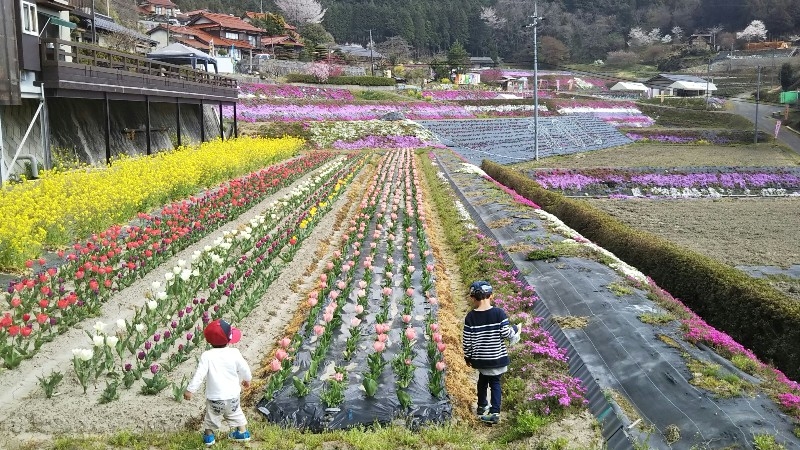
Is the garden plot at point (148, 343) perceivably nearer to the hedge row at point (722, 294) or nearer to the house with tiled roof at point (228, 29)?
the hedge row at point (722, 294)

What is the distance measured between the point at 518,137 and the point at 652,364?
3752 centimetres

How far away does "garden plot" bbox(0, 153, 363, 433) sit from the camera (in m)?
6.20

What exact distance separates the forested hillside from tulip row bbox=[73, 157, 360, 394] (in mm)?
93609

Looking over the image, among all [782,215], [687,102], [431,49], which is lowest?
[782,215]

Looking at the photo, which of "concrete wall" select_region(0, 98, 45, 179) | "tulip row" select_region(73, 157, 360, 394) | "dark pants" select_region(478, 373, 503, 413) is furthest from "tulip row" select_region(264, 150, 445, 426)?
"concrete wall" select_region(0, 98, 45, 179)

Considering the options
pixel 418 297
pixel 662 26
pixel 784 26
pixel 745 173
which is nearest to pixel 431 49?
pixel 662 26

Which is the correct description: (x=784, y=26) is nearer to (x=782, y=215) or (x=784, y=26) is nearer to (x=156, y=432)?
(x=782, y=215)

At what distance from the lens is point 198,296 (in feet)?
31.4

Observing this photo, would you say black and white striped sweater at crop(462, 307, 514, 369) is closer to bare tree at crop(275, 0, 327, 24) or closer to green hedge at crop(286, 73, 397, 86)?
green hedge at crop(286, 73, 397, 86)

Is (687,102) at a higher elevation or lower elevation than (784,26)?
lower

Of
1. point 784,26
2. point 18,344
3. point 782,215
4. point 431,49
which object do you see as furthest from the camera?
point 431,49

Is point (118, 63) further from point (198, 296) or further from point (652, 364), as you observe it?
point (652, 364)

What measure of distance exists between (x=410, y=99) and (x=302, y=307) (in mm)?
49486

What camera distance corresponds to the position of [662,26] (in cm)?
11469
